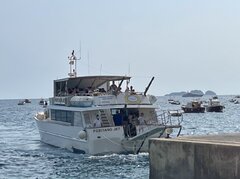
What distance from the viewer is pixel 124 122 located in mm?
30688

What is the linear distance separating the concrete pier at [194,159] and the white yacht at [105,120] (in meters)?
13.4

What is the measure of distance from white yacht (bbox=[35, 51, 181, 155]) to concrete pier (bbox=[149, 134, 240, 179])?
44.1ft

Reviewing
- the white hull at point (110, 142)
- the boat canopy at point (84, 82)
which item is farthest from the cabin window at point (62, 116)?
the white hull at point (110, 142)

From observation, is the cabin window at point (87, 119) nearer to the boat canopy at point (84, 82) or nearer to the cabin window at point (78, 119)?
the cabin window at point (78, 119)

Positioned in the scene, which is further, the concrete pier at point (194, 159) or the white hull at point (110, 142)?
the white hull at point (110, 142)

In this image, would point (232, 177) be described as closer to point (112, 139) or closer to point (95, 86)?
point (112, 139)

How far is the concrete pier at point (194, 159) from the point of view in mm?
11383

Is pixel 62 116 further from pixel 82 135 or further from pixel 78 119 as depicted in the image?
pixel 82 135

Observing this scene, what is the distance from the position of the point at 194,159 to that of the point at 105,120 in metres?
18.7

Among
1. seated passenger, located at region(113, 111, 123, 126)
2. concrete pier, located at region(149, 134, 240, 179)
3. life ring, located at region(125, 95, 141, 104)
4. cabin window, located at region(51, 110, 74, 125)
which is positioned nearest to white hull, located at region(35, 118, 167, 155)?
seated passenger, located at region(113, 111, 123, 126)

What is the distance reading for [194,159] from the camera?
40.0 feet

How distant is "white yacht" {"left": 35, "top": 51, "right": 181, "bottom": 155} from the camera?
95.7 ft

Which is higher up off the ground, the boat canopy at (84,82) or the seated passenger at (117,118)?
the boat canopy at (84,82)

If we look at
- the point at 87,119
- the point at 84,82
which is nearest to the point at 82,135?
the point at 87,119
